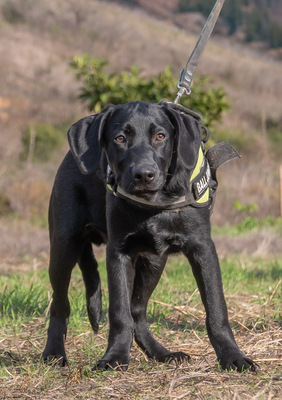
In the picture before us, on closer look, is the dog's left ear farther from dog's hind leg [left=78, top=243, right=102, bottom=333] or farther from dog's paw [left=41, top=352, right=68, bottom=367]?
dog's paw [left=41, top=352, right=68, bottom=367]

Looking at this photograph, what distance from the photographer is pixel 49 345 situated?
12.1 feet

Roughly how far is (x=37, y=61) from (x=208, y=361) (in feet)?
101

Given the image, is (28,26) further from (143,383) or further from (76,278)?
(143,383)

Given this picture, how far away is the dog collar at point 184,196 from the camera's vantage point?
10.4 feet

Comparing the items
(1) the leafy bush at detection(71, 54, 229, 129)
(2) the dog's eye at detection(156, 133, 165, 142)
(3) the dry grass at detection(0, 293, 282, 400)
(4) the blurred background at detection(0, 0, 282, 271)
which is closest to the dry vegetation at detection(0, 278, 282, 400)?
(3) the dry grass at detection(0, 293, 282, 400)

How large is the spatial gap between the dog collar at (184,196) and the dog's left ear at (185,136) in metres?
0.14

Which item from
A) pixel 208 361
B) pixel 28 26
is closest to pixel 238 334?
pixel 208 361

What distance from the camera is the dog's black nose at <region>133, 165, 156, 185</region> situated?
2936mm

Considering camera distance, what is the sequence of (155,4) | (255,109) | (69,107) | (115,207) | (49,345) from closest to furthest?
1. (115,207)
2. (49,345)
3. (69,107)
4. (255,109)
5. (155,4)

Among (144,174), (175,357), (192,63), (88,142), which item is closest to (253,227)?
(192,63)

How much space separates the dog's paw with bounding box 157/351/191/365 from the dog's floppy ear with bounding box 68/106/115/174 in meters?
1.06

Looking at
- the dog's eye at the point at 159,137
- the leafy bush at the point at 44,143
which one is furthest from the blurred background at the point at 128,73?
the dog's eye at the point at 159,137

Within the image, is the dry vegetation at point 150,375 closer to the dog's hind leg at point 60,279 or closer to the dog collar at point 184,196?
the dog's hind leg at point 60,279

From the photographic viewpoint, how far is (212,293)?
3195mm
